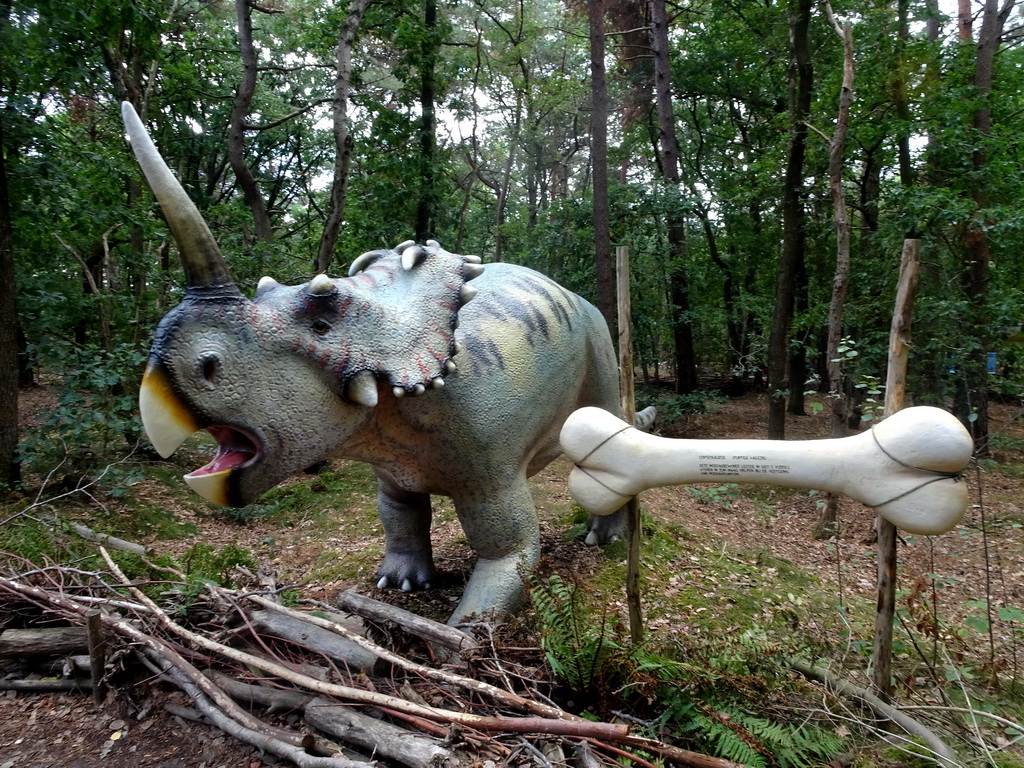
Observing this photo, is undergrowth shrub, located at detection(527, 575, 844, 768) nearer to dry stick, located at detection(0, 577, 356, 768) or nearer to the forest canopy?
dry stick, located at detection(0, 577, 356, 768)

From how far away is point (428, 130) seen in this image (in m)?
9.84

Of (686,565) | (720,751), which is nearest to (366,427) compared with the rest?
(720,751)

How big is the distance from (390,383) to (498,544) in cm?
113

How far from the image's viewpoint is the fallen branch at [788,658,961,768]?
7.49ft

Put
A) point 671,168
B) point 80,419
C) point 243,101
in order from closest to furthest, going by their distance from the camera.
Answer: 1. point 80,419
2. point 243,101
3. point 671,168

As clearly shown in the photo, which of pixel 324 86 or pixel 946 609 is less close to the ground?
pixel 324 86

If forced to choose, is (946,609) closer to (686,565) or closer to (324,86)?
(686,565)

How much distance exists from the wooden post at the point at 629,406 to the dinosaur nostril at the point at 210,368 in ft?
5.21

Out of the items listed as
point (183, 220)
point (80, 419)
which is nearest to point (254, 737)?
point (183, 220)

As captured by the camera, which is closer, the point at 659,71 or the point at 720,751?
the point at 720,751

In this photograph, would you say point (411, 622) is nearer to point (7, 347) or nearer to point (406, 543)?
point (406, 543)

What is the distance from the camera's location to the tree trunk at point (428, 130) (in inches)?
372

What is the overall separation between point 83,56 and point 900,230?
797 cm

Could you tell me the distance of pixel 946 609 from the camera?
4.45 meters
